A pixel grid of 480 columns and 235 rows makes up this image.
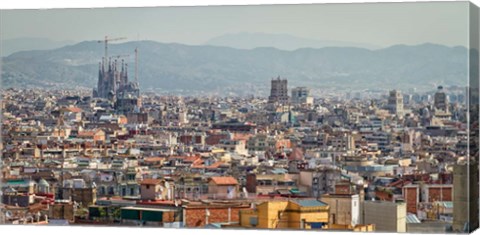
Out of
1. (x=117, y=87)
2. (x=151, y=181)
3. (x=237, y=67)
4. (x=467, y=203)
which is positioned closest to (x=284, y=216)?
(x=467, y=203)

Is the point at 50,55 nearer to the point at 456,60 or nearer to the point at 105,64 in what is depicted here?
the point at 105,64

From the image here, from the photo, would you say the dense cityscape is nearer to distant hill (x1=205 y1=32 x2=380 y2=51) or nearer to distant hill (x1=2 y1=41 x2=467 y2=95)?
distant hill (x1=2 y1=41 x2=467 y2=95)

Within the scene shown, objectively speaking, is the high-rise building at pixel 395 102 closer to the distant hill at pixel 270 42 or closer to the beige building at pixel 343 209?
the beige building at pixel 343 209

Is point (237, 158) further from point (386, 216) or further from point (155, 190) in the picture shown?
point (386, 216)

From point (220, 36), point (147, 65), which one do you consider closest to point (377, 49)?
point (220, 36)

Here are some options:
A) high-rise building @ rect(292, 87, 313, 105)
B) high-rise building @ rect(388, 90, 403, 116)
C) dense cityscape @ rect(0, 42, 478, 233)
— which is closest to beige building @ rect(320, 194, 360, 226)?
dense cityscape @ rect(0, 42, 478, 233)

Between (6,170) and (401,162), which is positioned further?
(401,162)
